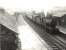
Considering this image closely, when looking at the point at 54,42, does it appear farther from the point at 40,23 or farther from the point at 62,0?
the point at 62,0

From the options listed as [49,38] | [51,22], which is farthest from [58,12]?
[49,38]

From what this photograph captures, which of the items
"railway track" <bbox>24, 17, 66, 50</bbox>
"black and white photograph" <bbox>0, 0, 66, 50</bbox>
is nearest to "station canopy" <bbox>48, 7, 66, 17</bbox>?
"black and white photograph" <bbox>0, 0, 66, 50</bbox>

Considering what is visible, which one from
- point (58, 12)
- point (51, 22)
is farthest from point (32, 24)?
point (58, 12)

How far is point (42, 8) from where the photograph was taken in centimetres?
215

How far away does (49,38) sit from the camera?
229 cm

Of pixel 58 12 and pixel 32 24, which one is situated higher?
pixel 58 12

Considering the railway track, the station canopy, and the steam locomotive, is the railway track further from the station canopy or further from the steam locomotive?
the station canopy

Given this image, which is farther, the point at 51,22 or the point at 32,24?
the point at 51,22

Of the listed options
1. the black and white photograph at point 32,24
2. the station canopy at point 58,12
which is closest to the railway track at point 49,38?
the black and white photograph at point 32,24

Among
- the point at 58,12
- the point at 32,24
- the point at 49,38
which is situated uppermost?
the point at 58,12

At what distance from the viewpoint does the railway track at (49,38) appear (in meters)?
2.20

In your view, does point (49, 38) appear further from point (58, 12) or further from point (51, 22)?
point (58, 12)

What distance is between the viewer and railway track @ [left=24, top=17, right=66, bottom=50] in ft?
7.23

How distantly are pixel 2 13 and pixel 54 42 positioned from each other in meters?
0.96
